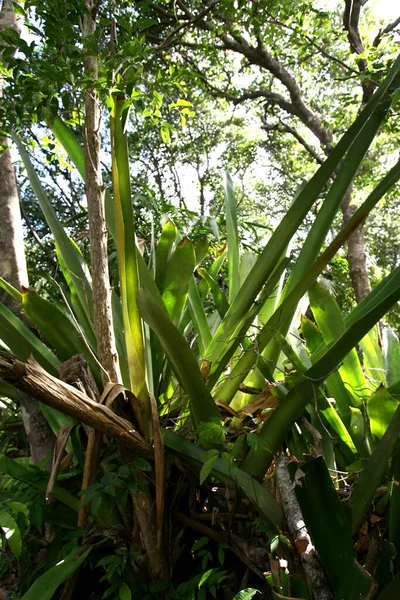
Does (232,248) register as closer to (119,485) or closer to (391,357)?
(391,357)

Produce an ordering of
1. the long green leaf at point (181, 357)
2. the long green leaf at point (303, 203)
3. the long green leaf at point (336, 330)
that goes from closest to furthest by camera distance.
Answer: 1. the long green leaf at point (181, 357)
2. the long green leaf at point (303, 203)
3. the long green leaf at point (336, 330)

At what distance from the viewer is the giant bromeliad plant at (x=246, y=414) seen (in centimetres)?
83

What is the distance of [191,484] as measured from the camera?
3.64ft

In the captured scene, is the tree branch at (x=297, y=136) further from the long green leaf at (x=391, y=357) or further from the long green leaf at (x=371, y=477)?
the long green leaf at (x=371, y=477)

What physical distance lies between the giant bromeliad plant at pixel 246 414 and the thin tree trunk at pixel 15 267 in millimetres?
59

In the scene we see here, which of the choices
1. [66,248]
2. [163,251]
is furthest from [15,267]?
[163,251]

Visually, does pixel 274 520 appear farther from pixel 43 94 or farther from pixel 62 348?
pixel 43 94

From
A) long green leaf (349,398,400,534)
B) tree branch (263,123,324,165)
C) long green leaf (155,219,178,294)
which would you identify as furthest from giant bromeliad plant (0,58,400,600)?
tree branch (263,123,324,165)

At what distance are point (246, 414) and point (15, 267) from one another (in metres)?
0.92

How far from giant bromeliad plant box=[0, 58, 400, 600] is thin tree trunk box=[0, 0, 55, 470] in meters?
0.06

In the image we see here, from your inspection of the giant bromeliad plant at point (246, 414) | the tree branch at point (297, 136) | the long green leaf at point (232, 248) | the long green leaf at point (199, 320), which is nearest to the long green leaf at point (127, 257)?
the giant bromeliad plant at point (246, 414)

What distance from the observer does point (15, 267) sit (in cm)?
156

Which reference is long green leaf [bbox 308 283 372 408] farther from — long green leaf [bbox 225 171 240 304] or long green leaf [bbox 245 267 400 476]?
long green leaf [bbox 225 171 240 304]

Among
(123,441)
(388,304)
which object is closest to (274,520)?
(123,441)
